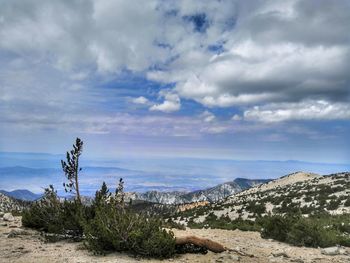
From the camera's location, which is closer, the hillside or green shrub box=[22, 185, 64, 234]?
green shrub box=[22, 185, 64, 234]

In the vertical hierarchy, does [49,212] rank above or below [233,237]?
above

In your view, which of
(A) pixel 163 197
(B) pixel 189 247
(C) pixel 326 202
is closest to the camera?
(B) pixel 189 247

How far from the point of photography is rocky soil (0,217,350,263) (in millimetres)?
12094

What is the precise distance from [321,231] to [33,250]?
11.3m

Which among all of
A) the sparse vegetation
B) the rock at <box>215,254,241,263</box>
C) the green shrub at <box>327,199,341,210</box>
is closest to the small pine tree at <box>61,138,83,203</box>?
the sparse vegetation

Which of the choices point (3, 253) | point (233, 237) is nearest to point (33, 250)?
point (3, 253)

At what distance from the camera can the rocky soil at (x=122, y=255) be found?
1209 cm

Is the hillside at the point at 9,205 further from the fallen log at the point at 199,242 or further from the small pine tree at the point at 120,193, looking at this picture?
the fallen log at the point at 199,242

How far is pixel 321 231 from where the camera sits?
54.6 ft

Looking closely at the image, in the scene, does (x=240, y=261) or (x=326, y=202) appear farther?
(x=326, y=202)

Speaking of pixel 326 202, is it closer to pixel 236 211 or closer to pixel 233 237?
pixel 236 211

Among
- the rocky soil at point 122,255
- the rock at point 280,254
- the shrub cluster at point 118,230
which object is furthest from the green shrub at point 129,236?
the rock at point 280,254

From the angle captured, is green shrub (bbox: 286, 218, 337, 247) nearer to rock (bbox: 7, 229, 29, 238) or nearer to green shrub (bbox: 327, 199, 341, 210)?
rock (bbox: 7, 229, 29, 238)

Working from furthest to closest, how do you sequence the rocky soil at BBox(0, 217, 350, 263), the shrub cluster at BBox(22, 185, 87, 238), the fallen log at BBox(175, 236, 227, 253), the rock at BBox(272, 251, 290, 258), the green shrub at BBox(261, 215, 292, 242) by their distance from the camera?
the green shrub at BBox(261, 215, 292, 242) < the shrub cluster at BBox(22, 185, 87, 238) < the rock at BBox(272, 251, 290, 258) < the fallen log at BBox(175, 236, 227, 253) < the rocky soil at BBox(0, 217, 350, 263)
